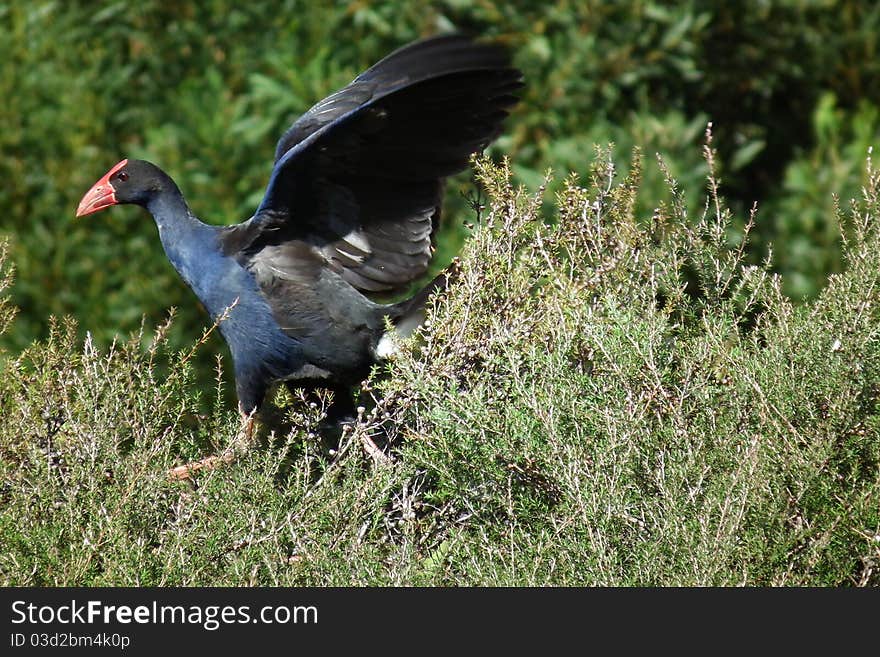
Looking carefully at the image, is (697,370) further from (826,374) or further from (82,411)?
(82,411)

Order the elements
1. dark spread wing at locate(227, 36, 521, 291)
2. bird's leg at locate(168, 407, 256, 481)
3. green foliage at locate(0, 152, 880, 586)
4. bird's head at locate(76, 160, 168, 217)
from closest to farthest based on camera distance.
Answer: green foliage at locate(0, 152, 880, 586) < bird's leg at locate(168, 407, 256, 481) < dark spread wing at locate(227, 36, 521, 291) < bird's head at locate(76, 160, 168, 217)

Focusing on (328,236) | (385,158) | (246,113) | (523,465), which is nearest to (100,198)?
(328,236)

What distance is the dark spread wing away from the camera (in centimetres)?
404

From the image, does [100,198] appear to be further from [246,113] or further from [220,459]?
[220,459]

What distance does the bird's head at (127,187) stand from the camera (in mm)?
4715

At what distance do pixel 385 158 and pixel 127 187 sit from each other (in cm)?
108

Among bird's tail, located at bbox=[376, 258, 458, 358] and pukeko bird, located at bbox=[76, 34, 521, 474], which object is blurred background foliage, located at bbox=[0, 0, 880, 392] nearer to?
pukeko bird, located at bbox=[76, 34, 521, 474]

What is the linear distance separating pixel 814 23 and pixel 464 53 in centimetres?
375

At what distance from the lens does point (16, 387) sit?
3625mm

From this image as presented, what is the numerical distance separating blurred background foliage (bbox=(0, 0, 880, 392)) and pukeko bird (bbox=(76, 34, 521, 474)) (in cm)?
133

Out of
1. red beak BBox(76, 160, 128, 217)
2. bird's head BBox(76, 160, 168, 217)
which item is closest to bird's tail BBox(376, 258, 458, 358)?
bird's head BBox(76, 160, 168, 217)

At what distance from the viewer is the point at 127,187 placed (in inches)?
187

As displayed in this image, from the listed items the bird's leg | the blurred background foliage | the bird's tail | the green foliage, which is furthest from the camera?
the blurred background foliage

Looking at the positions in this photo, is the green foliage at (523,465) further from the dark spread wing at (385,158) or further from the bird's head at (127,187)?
the bird's head at (127,187)
